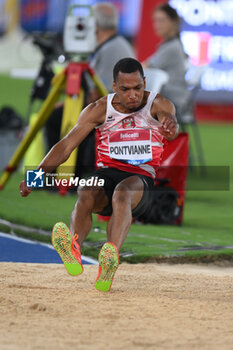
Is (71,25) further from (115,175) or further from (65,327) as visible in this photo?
(65,327)

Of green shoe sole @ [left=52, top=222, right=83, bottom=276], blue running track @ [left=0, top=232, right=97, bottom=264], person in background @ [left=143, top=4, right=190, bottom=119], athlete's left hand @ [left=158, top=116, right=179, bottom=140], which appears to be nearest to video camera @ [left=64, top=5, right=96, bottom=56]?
person in background @ [left=143, top=4, right=190, bottom=119]

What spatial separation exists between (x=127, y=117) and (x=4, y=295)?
1352 millimetres

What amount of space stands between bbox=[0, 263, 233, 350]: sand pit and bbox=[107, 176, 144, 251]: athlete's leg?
0.35 metres

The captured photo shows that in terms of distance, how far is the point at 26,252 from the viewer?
6418 millimetres

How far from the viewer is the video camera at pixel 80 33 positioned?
27.3 feet

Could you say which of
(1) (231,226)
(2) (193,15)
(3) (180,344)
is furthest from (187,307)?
(2) (193,15)

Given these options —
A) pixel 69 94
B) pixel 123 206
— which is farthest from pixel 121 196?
pixel 69 94

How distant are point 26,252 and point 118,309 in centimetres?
204

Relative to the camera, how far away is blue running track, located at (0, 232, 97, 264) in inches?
243

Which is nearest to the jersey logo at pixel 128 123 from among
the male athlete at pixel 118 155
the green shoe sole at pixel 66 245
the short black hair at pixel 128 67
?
the male athlete at pixel 118 155

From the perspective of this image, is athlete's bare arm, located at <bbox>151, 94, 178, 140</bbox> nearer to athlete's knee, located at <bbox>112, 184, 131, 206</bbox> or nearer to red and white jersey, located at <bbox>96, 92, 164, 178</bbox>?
red and white jersey, located at <bbox>96, 92, 164, 178</bbox>

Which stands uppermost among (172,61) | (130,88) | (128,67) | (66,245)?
(128,67)

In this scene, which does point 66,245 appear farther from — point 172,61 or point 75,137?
point 172,61

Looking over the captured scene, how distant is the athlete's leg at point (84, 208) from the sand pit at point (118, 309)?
35cm
